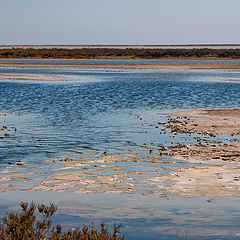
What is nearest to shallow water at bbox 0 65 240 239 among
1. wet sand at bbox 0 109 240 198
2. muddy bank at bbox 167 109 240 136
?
wet sand at bbox 0 109 240 198

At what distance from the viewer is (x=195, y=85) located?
41.2 m

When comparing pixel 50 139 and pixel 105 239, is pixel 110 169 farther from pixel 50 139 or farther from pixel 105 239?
pixel 105 239

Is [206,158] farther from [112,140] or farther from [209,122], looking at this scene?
[209,122]

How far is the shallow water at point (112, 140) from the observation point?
8453mm

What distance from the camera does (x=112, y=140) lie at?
53.8ft

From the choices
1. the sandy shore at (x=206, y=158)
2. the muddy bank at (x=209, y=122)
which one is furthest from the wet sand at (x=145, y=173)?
the muddy bank at (x=209, y=122)

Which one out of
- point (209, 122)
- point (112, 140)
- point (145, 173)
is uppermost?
point (209, 122)

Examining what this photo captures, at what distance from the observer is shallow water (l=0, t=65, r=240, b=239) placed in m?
8.45

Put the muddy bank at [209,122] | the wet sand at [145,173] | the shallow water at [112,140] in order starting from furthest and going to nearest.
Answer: the muddy bank at [209,122] < the wet sand at [145,173] < the shallow water at [112,140]

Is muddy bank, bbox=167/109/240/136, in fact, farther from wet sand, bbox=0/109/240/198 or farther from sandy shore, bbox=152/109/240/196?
wet sand, bbox=0/109/240/198

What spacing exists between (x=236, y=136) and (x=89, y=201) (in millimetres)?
8769

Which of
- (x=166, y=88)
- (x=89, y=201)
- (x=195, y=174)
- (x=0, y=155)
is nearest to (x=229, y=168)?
(x=195, y=174)

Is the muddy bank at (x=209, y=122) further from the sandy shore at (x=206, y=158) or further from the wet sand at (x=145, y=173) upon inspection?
the wet sand at (x=145, y=173)

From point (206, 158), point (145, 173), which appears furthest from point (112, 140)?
point (145, 173)
